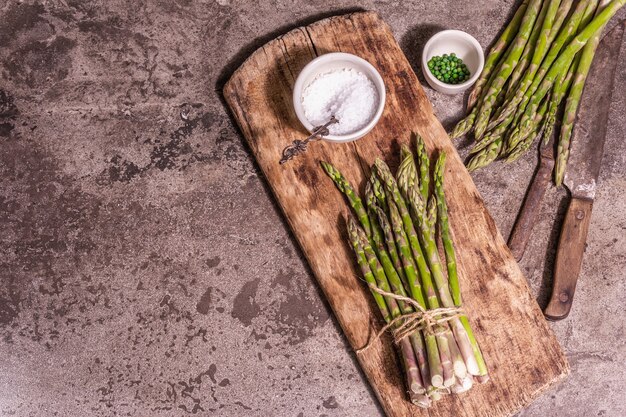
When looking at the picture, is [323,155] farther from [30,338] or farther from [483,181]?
[30,338]

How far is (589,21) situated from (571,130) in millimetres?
513

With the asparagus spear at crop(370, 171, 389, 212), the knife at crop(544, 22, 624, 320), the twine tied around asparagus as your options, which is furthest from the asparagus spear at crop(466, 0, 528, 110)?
the twine tied around asparagus

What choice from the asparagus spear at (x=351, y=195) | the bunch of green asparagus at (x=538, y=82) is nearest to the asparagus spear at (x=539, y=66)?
the bunch of green asparagus at (x=538, y=82)

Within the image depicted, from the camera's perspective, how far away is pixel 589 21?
266 cm

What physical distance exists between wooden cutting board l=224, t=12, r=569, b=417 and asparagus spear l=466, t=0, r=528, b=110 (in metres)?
0.34

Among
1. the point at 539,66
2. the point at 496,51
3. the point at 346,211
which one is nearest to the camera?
the point at 346,211

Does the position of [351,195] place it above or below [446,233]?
above

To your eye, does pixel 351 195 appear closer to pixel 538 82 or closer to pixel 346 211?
pixel 346 211

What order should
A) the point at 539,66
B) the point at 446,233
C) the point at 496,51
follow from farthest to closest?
the point at 496,51 < the point at 539,66 < the point at 446,233

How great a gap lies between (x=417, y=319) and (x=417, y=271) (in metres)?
0.20

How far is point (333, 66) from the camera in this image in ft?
8.18

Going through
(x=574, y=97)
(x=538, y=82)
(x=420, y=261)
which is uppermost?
(x=538, y=82)

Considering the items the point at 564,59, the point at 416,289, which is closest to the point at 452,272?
the point at 416,289

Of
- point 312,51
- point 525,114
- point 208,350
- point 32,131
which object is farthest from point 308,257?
point 32,131
